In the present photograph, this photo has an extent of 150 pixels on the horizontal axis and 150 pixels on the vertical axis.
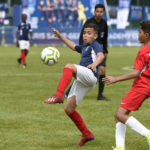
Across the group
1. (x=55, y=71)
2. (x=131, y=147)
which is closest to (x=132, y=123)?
(x=131, y=147)

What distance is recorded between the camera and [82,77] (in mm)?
6246

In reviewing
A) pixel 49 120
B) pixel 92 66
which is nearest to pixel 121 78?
pixel 92 66

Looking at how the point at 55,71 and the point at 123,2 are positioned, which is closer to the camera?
the point at 55,71

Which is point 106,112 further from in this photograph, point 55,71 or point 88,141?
point 55,71

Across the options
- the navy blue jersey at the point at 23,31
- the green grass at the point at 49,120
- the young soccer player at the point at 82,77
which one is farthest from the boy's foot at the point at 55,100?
the navy blue jersey at the point at 23,31

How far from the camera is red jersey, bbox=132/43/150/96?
5.46m

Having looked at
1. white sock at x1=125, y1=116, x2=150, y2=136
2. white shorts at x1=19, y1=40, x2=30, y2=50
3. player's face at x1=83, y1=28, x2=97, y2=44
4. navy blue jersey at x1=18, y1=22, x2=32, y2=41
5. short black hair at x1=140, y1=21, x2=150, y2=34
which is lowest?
white shorts at x1=19, y1=40, x2=30, y2=50

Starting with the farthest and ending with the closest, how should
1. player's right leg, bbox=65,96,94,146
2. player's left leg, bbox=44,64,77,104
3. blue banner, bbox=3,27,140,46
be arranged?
blue banner, bbox=3,27,140,46 → player's right leg, bbox=65,96,94,146 → player's left leg, bbox=44,64,77,104

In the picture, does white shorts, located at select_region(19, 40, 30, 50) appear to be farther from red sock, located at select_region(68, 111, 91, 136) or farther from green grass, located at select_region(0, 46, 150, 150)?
red sock, located at select_region(68, 111, 91, 136)

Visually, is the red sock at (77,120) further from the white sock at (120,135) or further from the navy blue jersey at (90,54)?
the white sock at (120,135)

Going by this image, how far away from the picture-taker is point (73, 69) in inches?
241

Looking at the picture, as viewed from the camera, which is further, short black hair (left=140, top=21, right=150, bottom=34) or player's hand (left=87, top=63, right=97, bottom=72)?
player's hand (left=87, top=63, right=97, bottom=72)

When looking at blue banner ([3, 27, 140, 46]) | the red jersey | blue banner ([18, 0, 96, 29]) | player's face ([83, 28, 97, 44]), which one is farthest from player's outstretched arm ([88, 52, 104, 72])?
blue banner ([18, 0, 96, 29])

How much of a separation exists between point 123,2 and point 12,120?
40775 millimetres
